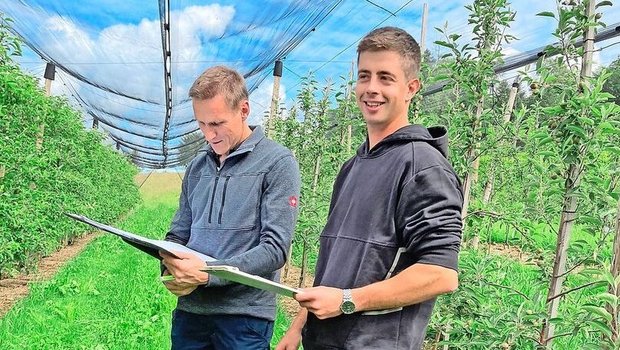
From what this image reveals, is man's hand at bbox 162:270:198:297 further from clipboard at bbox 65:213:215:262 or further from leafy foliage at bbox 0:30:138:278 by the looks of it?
leafy foliage at bbox 0:30:138:278

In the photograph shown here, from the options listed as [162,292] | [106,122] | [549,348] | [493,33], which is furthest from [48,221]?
[106,122]

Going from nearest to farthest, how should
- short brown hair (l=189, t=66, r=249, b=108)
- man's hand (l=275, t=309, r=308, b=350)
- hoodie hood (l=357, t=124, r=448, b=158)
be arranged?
1. hoodie hood (l=357, t=124, r=448, b=158)
2. man's hand (l=275, t=309, r=308, b=350)
3. short brown hair (l=189, t=66, r=249, b=108)

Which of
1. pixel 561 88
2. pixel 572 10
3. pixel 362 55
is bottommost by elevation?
pixel 362 55

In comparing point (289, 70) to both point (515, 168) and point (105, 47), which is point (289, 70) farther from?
point (515, 168)

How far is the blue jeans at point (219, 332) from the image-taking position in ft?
6.28

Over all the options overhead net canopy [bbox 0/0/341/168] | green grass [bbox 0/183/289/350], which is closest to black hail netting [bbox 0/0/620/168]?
overhead net canopy [bbox 0/0/341/168]

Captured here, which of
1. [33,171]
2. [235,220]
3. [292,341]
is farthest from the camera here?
[33,171]

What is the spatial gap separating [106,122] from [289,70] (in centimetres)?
739

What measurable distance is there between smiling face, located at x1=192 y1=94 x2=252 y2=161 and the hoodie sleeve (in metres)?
0.82

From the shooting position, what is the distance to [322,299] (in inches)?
51.3

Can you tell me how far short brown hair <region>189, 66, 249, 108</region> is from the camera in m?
1.91

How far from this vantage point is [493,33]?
9.56 ft

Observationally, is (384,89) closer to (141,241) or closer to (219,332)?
(141,241)

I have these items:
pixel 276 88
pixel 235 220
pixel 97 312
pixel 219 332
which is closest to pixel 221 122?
pixel 235 220
